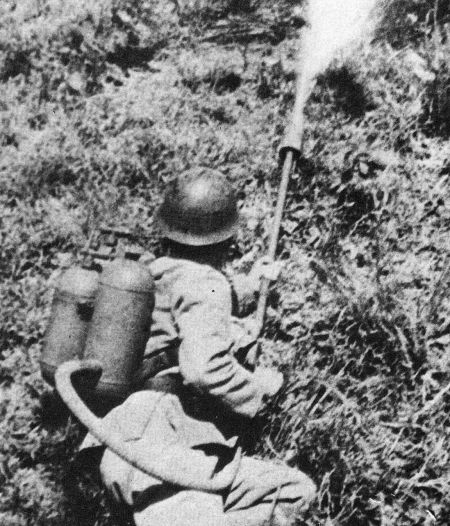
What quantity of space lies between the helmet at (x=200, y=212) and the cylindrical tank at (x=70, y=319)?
0.68m

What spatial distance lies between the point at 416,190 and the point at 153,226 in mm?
2235

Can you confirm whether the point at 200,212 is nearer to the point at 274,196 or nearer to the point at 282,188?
the point at 282,188

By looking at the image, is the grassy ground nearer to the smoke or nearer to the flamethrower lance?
the smoke

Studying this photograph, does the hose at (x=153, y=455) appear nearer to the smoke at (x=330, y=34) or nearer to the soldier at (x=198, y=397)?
the soldier at (x=198, y=397)

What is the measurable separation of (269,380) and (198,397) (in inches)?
22.2

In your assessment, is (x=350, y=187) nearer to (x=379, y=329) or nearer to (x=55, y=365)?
(x=379, y=329)

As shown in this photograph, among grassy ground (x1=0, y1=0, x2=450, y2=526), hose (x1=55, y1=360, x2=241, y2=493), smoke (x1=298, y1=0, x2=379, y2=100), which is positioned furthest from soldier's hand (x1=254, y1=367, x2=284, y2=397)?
smoke (x1=298, y1=0, x2=379, y2=100)

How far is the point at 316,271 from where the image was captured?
15.9 ft

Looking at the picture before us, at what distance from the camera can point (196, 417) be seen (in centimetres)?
391

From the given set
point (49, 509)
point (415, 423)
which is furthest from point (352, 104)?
point (49, 509)

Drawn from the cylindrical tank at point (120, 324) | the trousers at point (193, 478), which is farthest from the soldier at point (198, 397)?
the cylindrical tank at point (120, 324)

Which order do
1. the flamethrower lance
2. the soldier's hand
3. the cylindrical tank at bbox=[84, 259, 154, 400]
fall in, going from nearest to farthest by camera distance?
the cylindrical tank at bbox=[84, 259, 154, 400], the soldier's hand, the flamethrower lance

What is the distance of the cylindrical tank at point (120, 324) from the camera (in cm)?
372

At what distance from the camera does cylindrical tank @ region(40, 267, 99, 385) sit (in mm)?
3906
